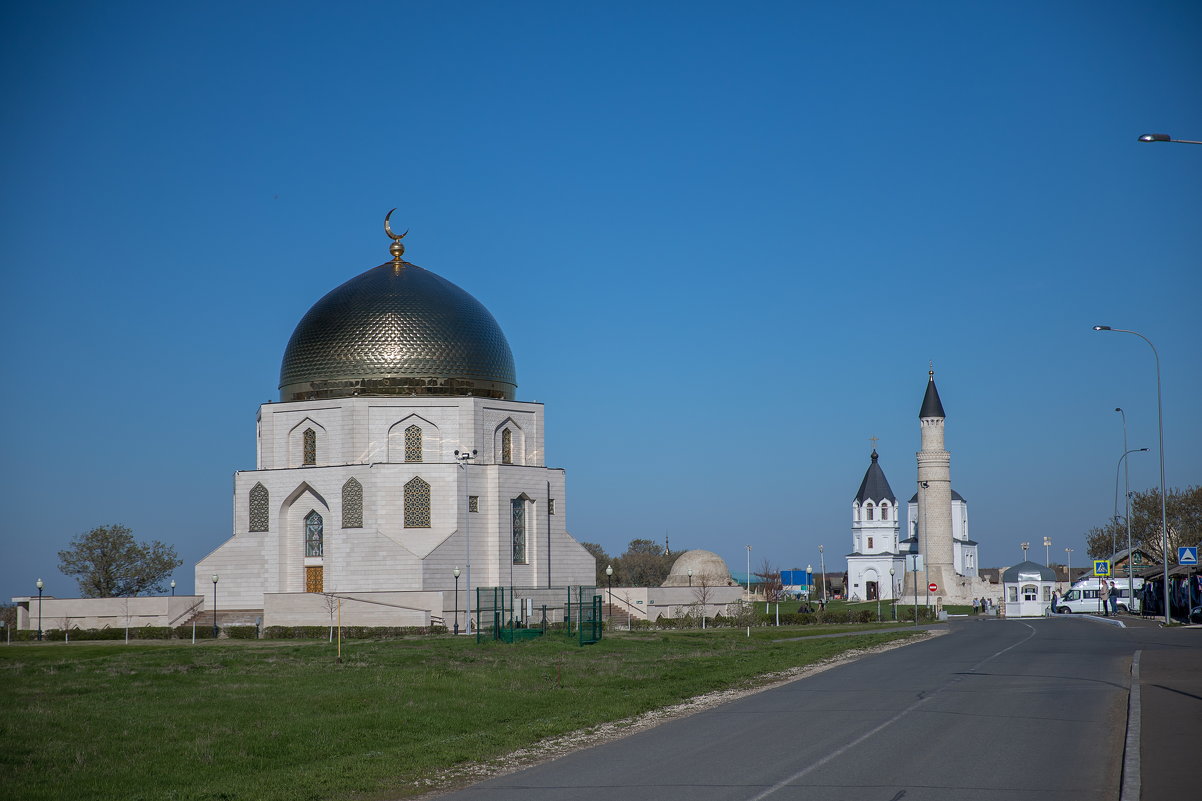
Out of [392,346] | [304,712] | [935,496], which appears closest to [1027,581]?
[935,496]

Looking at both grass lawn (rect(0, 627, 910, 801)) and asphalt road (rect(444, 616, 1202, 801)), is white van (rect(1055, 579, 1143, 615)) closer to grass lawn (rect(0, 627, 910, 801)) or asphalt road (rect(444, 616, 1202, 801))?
grass lawn (rect(0, 627, 910, 801))

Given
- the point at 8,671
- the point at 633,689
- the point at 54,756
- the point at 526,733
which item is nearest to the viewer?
the point at 54,756

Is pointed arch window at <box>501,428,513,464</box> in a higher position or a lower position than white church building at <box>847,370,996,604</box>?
higher

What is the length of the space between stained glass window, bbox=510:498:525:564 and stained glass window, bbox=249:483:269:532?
11240mm

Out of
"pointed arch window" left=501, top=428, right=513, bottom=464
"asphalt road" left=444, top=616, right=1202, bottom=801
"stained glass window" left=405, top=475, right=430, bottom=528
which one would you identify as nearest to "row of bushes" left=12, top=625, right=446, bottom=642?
"stained glass window" left=405, top=475, right=430, bottom=528

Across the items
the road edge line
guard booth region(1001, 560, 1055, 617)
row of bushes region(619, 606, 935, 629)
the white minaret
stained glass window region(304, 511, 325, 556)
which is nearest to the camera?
the road edge line

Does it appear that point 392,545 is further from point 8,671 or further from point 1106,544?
point 1106,544

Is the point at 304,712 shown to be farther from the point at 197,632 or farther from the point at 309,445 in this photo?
the point at 309,445

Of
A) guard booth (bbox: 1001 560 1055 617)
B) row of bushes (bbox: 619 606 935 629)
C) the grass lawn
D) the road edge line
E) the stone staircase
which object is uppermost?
the road edge line

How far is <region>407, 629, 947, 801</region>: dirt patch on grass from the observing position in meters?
12.9

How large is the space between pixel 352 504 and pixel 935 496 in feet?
190

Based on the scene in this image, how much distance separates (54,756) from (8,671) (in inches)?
444

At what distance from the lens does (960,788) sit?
10992 mm

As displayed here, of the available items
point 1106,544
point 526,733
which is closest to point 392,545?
point 526,733
